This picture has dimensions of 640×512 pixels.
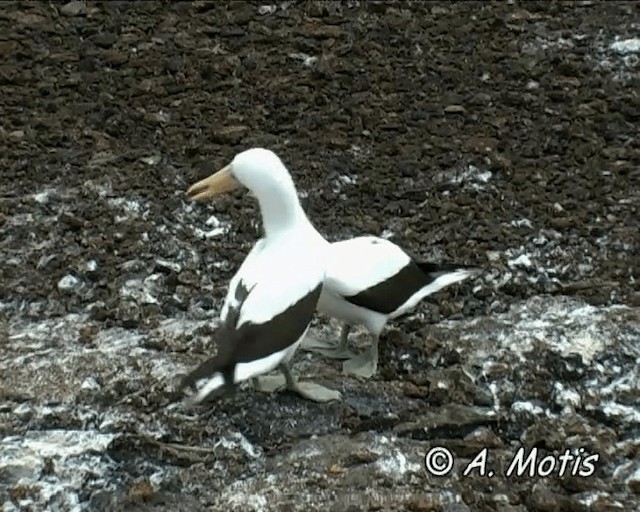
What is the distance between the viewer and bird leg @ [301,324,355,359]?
4.30 meters

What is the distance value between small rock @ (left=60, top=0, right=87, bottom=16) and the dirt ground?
0.06 ft

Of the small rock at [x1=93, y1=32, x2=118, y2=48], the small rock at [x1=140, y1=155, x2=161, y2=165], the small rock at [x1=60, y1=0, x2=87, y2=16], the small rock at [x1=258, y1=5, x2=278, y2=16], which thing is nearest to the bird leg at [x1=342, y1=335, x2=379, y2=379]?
the small rock at [x1=140, y1=155, x2=161, y2=165]

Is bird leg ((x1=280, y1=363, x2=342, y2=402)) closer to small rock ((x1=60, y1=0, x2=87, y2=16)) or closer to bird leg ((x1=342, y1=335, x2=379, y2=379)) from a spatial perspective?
bird leg ((x1=342, y1=335, x2=379, y2=379))

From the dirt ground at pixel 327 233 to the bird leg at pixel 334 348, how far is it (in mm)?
53

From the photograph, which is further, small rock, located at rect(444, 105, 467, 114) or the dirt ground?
small rock, located at rect(444, 105, 467, 114)

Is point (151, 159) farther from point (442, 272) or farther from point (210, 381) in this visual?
point (210, 381)

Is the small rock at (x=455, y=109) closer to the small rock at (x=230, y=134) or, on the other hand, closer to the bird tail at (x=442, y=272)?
the small rock at (x=230, y=134)

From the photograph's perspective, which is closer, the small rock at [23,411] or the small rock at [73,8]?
the small rock at [23,411]

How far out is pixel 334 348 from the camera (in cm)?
434

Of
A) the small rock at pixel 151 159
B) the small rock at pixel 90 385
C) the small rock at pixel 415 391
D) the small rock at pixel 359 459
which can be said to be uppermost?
the small rock at pixel 359 459

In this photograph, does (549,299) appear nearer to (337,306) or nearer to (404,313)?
(404,313)

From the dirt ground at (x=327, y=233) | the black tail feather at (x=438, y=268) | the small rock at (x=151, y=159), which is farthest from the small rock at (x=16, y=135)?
the black tail feather at (x=438, y=268)

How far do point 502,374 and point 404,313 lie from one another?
458 mm
